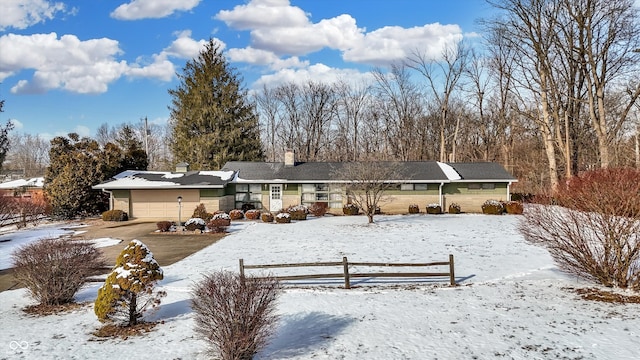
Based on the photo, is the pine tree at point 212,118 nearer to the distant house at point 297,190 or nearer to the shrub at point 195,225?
the distant house at point 297,190

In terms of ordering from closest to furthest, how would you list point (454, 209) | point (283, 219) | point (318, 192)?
point (283, 219) → point (454, 209) → point (318, 192)

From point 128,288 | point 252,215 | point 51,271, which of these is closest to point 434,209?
point 252,215

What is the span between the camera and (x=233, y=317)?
7.05m

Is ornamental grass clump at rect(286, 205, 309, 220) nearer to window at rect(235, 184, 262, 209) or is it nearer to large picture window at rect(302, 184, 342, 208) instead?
large picture window at rect(302, 184, 342, 208)

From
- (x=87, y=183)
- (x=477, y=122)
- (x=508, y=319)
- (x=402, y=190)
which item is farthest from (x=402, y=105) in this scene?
(x=508, y=319)

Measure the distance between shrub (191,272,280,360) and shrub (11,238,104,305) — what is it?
5152mm

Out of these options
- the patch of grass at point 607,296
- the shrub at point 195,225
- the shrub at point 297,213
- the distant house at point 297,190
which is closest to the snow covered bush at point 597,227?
the patch of grass at point 607,296

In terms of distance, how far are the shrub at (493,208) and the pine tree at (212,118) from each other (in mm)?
23915

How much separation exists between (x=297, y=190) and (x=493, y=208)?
13837 mm

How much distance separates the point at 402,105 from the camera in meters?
48.2

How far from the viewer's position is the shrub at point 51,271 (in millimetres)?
10250

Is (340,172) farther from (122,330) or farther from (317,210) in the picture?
(122,330)

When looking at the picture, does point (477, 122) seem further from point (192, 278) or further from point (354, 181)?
point (192, 278)

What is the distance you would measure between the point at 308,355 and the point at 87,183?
27202 mm
